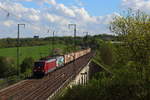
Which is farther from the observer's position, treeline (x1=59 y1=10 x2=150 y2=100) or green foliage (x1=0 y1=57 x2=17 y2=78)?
green foliage (x1=0 y1=57 x2=17 y2=78)

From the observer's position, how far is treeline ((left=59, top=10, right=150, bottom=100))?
29.7m

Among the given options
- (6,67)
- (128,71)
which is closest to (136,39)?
(128,71)

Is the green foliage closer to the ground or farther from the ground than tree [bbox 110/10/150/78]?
closer to the ground

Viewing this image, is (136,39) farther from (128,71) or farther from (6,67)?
(6,67)

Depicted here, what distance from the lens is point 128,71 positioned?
113ft

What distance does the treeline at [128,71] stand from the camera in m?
29.7

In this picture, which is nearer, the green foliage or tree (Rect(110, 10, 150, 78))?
tree (Rect(110, 10, 150, 78))

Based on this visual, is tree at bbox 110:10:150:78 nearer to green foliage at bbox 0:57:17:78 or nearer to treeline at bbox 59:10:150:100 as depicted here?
treeline at bbox 59:10:150:100

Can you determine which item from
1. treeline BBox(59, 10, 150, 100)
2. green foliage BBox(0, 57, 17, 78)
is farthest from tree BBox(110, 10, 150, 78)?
green foliage BBox(0, 57, 17, 78)

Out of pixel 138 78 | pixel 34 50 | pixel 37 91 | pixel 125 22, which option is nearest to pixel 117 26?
pixel 125 22

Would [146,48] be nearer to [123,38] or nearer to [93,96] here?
[123,38]

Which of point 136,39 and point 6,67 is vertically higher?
point 136,39

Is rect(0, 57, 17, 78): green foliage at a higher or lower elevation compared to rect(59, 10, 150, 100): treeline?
lower

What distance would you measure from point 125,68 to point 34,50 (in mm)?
99537
